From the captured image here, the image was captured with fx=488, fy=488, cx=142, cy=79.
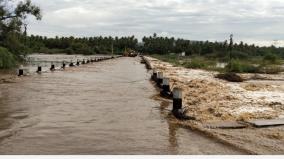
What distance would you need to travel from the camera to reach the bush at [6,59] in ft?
134

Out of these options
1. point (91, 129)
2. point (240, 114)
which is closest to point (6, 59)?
point (240, 114)

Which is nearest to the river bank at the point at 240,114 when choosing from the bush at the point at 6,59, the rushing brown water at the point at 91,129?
the rushing brown water at the point at 91,129

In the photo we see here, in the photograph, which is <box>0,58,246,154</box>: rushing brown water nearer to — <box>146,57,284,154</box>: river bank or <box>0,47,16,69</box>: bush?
<box>146,57,284,154</box>: river bank

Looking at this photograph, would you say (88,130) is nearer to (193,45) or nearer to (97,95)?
(97,95)

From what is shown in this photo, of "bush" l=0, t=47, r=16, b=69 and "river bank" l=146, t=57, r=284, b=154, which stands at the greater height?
"bush" l=0, t=47, r=16, b=69

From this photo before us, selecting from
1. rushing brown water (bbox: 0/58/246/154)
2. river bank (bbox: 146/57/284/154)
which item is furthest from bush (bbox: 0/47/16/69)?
rushing brown water (bbox: 0/58/246/154)

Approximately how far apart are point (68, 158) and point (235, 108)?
877cm

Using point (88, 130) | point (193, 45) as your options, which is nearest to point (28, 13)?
point (88, 130)

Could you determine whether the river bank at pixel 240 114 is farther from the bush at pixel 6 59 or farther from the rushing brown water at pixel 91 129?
the bush at pixel 6 59

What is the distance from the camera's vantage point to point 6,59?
41625 mm

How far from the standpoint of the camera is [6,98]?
646 inches

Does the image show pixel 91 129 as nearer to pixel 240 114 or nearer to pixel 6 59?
pixel 240 114

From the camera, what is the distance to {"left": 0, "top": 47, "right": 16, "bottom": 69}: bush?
134 feet

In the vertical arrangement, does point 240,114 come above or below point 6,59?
below
